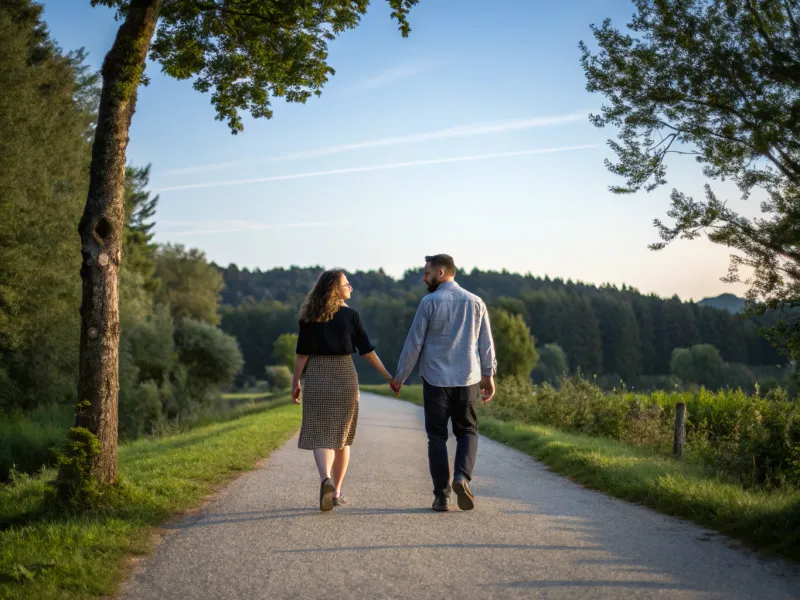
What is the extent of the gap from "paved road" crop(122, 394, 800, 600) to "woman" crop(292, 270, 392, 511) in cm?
62

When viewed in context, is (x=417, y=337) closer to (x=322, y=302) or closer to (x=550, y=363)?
(x=322, y=302)

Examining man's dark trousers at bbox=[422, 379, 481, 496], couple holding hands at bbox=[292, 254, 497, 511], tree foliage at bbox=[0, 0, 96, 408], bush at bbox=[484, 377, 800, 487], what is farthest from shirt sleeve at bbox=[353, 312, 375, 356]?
tree foliage at bbox=[0, 0, 96, 408]

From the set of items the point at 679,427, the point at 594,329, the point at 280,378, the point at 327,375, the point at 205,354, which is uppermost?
the point at 594,329

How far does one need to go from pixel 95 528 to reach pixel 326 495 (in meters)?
1.95

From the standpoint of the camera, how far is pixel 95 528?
5852 millimetres

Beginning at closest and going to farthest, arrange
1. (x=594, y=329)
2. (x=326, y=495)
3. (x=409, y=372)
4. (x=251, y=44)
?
(x=326, y=495)
(x=409, y=372)
(x=251, y=44)
(x=594, y=329)

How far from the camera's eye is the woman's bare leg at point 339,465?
277 inches

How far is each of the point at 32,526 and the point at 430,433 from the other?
357 centimetres

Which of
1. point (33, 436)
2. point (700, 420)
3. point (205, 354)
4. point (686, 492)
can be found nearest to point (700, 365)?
point (205, 354)

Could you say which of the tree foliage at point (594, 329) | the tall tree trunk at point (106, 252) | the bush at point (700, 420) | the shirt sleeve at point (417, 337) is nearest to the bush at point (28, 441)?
the tall tree trunk at point (106, 252)

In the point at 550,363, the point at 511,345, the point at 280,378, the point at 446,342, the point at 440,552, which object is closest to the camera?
the point at 440,552

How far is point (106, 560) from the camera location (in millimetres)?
5148

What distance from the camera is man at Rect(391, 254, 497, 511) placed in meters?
6.91

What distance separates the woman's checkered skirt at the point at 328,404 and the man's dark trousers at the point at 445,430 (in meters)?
0.73
